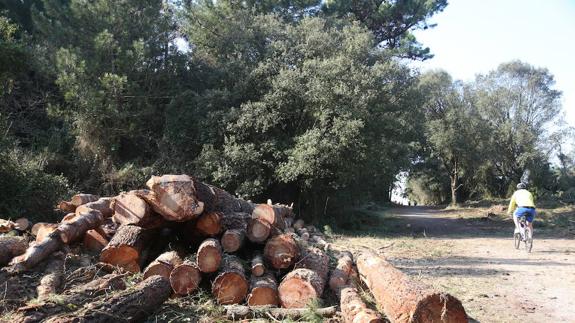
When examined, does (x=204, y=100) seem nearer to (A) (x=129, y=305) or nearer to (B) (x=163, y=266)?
(B) (x=163, y=266)

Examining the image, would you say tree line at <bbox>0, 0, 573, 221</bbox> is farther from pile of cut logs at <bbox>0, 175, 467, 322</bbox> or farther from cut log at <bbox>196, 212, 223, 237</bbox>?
cut log at <bbox>196, 212, 223, 237</bbox>

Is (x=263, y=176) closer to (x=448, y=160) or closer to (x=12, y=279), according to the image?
(x=12, y=279)

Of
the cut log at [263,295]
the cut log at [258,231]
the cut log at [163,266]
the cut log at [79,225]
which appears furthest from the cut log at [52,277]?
the cut log at [258,231]

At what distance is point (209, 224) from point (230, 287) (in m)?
1.25

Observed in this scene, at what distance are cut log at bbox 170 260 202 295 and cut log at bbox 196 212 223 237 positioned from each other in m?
0.96

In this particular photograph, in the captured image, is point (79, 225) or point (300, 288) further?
point (79, 225)

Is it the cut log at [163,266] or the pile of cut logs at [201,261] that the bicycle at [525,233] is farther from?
the cut log at [163,266]

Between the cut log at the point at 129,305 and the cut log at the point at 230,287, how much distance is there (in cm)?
57

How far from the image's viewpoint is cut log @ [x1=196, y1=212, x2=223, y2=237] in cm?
687

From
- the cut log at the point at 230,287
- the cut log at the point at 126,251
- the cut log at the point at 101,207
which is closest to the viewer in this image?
the cut log at the point at 230,287

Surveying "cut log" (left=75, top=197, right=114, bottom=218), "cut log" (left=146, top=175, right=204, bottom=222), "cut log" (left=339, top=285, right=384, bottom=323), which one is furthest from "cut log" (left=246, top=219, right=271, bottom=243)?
"cut log" (left=75, top=197, right=114, bottom=218)

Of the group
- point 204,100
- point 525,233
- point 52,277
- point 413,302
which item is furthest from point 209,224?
point 204,100

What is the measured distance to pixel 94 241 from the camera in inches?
283

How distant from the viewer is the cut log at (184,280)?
19.4 feet
